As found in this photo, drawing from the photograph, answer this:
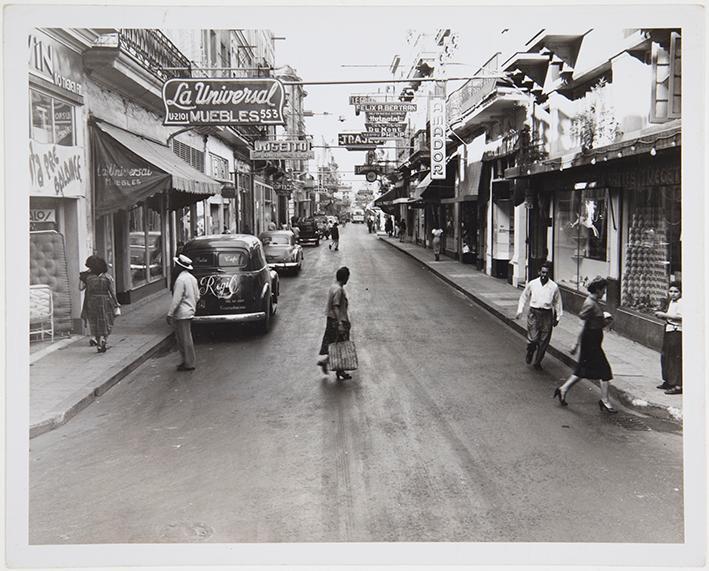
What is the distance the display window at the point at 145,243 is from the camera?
18.7 m

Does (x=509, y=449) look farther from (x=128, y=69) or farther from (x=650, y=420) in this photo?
(x=128, y=69)

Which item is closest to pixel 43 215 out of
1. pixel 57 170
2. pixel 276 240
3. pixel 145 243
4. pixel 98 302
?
pixel 57 170

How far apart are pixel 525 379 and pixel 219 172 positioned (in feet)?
78.1

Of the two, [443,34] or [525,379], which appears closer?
[525,379]

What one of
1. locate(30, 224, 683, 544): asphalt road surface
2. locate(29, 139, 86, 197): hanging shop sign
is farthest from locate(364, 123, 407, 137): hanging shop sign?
locate(30, 224, 683, 544): asphalt road surface

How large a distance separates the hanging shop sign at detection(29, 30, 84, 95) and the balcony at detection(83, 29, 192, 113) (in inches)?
16.3

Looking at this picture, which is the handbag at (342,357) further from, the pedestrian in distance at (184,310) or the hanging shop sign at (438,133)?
the hanging shop sign at (438,133)

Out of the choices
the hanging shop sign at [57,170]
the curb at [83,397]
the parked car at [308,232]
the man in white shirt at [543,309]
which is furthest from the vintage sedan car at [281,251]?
the parked car at [308,232]

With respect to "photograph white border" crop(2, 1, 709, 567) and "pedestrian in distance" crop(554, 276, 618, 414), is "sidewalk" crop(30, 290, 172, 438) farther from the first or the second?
"pedestrian in distance" crop(554, 276, 618, 414)

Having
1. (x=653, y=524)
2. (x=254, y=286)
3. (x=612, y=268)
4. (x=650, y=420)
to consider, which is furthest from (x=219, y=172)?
(x=653, y=524)

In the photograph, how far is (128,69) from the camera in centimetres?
1569

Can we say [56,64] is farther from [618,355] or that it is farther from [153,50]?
[618,355]

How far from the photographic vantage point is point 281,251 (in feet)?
88.9
